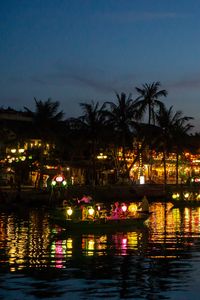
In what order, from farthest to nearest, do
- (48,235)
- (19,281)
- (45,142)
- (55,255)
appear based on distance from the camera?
(45,142) < (48,235) < (55,255) < (19,281)

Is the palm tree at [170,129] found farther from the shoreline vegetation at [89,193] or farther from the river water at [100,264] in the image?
the river water at [100,264]

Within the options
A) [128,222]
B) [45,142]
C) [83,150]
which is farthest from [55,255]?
[83,150]

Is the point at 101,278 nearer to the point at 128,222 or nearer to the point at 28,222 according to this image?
the point at 128,222

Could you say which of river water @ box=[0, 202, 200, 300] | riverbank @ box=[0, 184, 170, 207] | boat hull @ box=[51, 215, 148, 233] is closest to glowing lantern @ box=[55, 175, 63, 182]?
riverbank @ box=[0, 184, 170, 207]

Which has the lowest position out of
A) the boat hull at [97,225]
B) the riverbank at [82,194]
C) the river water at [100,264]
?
the river water at [100,264]

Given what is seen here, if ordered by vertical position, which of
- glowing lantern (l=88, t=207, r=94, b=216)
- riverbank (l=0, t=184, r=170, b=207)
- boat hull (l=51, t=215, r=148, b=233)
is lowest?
boat hull (l=51, t=215, r=148, b=233)

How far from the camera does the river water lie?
17.7 metres

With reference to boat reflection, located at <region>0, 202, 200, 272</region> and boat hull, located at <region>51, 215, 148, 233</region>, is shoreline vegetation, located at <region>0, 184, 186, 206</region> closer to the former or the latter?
boat reflection, located at <region>0, 202, 200, 272</region>

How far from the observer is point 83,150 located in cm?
7950

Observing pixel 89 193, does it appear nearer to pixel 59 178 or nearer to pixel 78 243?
pixel 59 178

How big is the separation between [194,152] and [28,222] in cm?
7224

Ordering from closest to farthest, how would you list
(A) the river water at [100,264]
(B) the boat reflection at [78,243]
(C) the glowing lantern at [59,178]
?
1. (A) the river water at [100,264]
2. (B) the boat reflection at [78,243]
3. (C) the glowing lantern at [59,178]

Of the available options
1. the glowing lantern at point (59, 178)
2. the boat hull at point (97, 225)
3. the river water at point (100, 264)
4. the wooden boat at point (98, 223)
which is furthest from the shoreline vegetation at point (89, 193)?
the river water at point (100, 264)

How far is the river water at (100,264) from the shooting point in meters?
17.7
